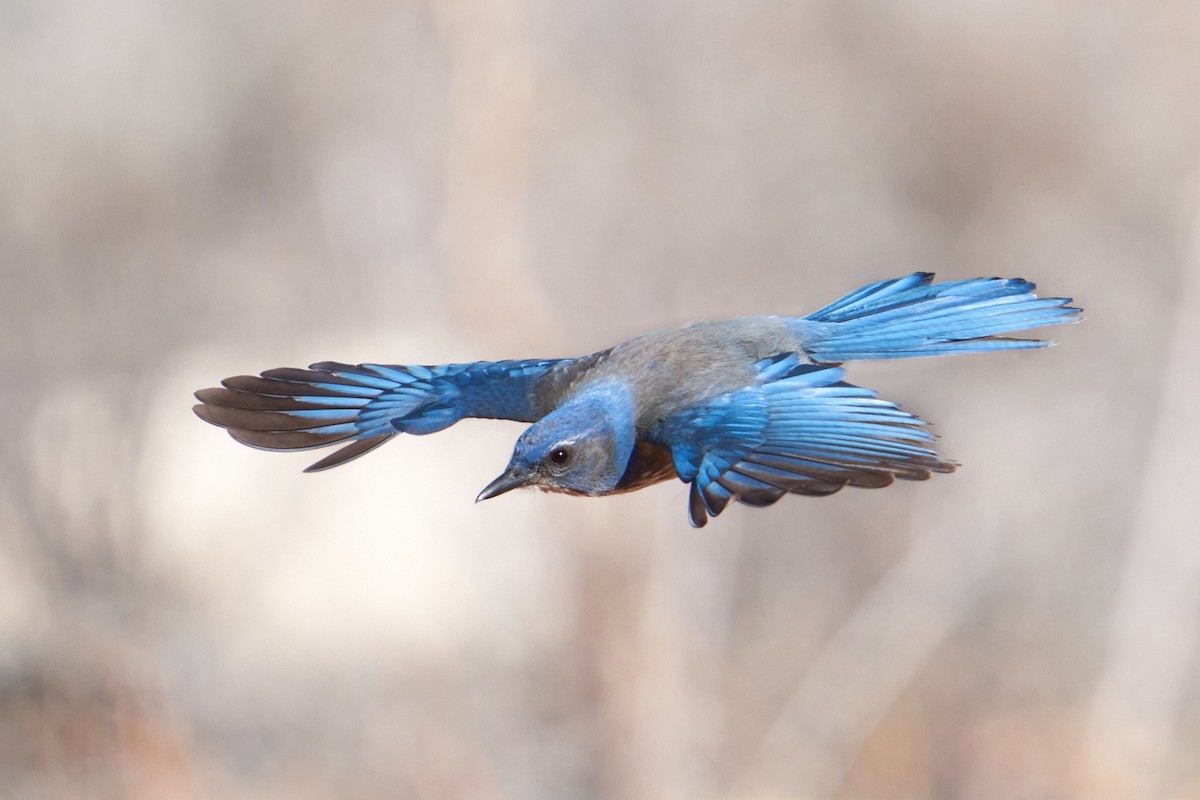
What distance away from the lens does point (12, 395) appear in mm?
8156

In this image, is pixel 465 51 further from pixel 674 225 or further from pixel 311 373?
pixel 311 373

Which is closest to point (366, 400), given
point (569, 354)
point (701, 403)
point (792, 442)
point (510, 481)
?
point (510, 481)

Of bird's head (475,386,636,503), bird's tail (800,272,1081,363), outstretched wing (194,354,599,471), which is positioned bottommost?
bird's head (475,386,636,503)

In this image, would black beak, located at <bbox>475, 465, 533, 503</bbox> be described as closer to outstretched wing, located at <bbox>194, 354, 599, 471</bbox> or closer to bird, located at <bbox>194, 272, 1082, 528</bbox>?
bird, located at <bbox>194, 272, 1082, 528</bbox>

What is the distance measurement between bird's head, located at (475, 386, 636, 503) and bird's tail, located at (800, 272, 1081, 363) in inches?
26.6

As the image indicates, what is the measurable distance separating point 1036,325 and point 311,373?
1.85m

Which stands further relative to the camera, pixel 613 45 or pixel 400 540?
pixel 613 45

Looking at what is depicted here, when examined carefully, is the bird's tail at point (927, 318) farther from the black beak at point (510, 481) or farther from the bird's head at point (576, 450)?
the black beak at point (510, 481)

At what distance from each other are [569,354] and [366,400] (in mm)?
4189

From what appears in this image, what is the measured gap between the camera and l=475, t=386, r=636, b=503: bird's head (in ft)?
10.4

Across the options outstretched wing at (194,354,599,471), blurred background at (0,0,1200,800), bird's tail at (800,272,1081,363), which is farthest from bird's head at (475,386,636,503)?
blurred background at (0,0,1200,800)

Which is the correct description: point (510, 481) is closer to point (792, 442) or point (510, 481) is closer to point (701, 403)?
point (701, 403)

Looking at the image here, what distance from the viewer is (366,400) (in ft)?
12.8

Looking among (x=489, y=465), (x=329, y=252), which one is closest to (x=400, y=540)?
(x=489, y=465)
